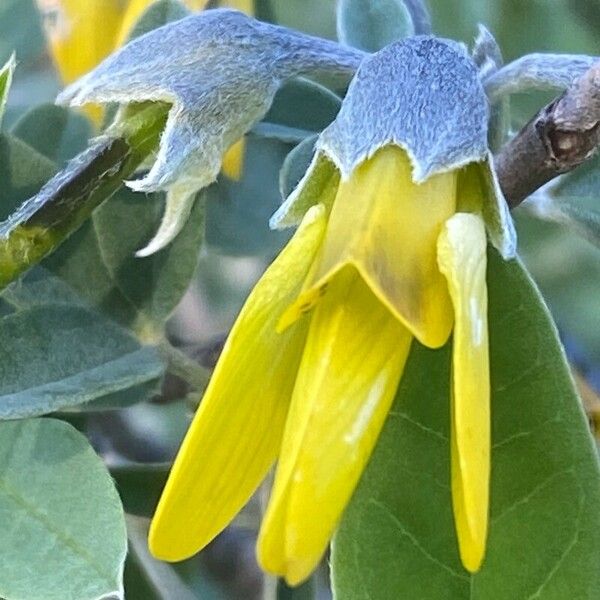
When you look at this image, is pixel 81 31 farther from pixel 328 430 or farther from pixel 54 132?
pixel 328 430

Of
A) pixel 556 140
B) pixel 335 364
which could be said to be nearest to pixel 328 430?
pixel 335 364

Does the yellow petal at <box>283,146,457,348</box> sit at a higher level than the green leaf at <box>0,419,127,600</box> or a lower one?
higher

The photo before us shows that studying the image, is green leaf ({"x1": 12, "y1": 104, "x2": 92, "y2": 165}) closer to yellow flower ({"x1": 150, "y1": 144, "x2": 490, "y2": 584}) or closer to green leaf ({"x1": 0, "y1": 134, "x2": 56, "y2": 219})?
green leaf ({"x1": 0, "y1": 134, "x2": 56, "y2": 219})

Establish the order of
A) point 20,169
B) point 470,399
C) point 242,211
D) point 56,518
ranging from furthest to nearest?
point 242,211, point 20,169, point 56,518, point 470,399

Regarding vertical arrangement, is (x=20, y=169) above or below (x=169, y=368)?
above

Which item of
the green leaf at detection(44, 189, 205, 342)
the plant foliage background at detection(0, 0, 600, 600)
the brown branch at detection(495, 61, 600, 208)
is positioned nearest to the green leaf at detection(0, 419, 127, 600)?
the plant foliage background at detection(0, 0, 600, 600)

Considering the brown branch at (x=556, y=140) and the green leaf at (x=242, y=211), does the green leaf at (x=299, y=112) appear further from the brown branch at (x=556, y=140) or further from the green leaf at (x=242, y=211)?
the brown branch at (x=556, y=140)

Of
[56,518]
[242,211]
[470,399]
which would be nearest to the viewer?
[470,399]

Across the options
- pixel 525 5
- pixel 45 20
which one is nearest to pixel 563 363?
pixel 45 20
